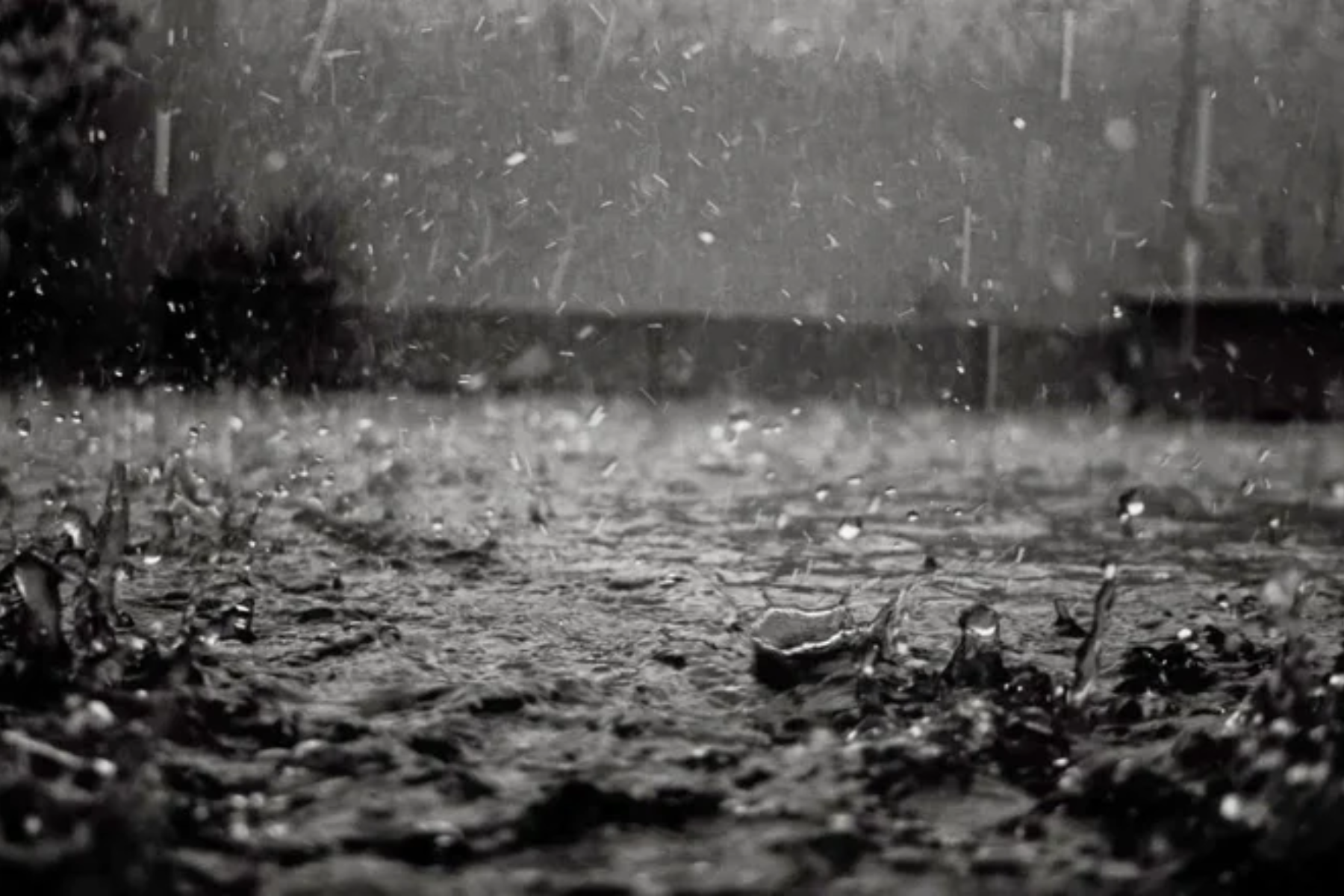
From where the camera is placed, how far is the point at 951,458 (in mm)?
7621

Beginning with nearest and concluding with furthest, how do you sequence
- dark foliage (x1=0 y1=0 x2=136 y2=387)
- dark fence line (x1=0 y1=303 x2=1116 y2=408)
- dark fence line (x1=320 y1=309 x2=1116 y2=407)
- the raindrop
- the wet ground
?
1. the wet ground
2. the raindrop
3. dark foliage (x1=0 y1=0 x2=136 y2=387)
4. dark fence line (x1=0 y1=303 x2=1116 y2=408)
5. dark fence line (x1=320 y1=309 x2=1116 y2=407)

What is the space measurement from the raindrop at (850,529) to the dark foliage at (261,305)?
16.2 feet

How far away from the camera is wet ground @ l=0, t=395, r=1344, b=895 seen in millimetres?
1529

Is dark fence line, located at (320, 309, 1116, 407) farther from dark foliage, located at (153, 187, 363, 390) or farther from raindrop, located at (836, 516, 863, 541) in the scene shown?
raindrop, located at (836, 516, 863, 541)

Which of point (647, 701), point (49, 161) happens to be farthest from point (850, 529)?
point (49, 161)

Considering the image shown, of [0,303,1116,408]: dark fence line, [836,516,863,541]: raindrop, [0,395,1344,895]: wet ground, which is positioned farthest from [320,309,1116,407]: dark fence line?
[836,516,863,541]: raindrop

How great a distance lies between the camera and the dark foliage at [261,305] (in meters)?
8.98

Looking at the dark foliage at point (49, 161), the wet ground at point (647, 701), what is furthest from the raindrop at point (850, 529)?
the dark foliage at point (49, 161)

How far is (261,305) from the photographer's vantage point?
9.75 m

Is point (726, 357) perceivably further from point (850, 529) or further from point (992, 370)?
point (850, 529)

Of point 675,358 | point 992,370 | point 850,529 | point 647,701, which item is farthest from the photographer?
point 675,358

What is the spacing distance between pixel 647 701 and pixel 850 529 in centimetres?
252

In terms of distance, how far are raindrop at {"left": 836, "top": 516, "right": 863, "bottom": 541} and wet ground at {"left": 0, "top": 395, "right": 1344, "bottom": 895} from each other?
0.04 m

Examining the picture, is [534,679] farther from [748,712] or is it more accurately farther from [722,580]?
[722,580]
